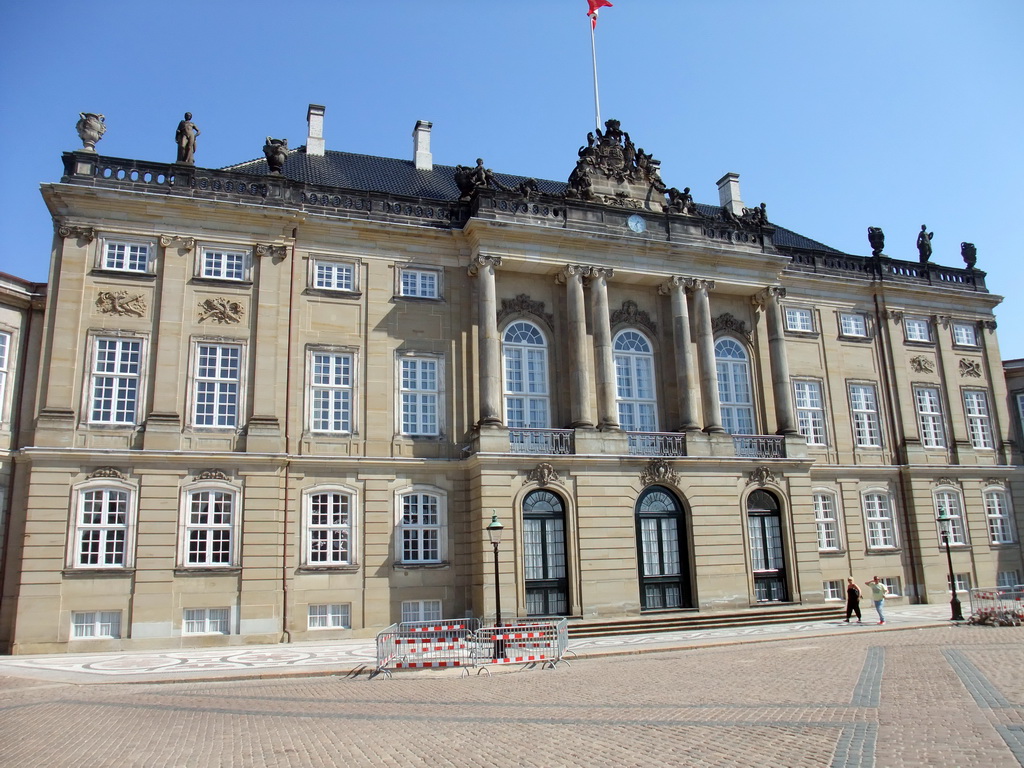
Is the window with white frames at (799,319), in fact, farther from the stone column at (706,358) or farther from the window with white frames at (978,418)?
the window with white frames at (978,418)

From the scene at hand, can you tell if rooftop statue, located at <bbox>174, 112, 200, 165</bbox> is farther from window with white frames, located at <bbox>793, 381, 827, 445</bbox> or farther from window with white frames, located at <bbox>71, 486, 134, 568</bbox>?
window with white frames, located at <bbox>793, 381, 827, 445</bbox>

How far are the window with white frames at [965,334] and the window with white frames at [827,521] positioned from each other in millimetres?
10986

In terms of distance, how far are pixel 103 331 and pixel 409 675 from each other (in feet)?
48.9

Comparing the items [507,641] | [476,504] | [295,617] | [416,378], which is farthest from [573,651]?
[416,378]

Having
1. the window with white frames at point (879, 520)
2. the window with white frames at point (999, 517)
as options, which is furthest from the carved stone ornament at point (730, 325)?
the window with white frames at point (999, 517)

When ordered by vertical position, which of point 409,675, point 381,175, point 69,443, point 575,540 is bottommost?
point 409,675

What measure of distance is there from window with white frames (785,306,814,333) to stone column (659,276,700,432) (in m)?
6.01

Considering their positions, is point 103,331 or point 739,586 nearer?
point 103,331

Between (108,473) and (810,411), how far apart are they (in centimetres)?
A: 2621

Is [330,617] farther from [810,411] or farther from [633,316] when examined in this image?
[810,411]

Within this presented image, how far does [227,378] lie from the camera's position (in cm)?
2533

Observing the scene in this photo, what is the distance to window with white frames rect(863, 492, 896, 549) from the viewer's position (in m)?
33.2

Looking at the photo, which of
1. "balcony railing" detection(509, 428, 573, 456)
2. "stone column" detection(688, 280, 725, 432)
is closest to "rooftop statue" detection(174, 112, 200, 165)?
"balcony railing" detection(509, 428, 573, 456)

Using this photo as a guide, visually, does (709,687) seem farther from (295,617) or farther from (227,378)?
(227,378)
